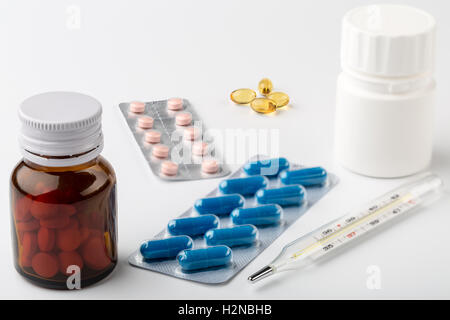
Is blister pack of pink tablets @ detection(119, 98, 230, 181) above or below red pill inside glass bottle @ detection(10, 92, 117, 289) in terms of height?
below

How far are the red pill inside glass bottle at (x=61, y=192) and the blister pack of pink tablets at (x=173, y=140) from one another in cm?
42

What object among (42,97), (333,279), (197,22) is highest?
(42,97)

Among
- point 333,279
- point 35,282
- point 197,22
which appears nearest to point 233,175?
point 333,279

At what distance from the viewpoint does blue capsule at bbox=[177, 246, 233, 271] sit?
1613mm

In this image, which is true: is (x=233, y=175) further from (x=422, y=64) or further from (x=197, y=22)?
(x=197, y=22)

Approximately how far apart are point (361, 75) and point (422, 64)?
118 millimetres

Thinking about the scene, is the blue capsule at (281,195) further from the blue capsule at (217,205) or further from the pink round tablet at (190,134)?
the pink round tablet at (190,134)

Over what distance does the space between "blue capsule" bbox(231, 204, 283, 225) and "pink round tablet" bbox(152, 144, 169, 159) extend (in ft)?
0.97

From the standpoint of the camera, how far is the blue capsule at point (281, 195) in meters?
1.82

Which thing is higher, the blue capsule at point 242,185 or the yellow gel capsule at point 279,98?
the yellow gel capsule at point 279,98

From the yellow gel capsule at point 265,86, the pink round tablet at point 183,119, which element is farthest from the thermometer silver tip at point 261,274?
the yellow gel capsule at point 265,86

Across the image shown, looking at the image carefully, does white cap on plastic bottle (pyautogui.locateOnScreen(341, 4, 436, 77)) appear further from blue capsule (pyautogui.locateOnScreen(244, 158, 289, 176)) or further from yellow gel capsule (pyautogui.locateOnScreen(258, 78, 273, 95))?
yellow gel capsule (pyautogui.locateOnScreen(258, 78, 273, 95))

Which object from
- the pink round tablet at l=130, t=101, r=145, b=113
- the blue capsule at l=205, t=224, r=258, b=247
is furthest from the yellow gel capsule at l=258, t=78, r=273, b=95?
the blue capsule at l=205, t=224, r=258, b=247

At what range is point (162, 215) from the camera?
1800mm
